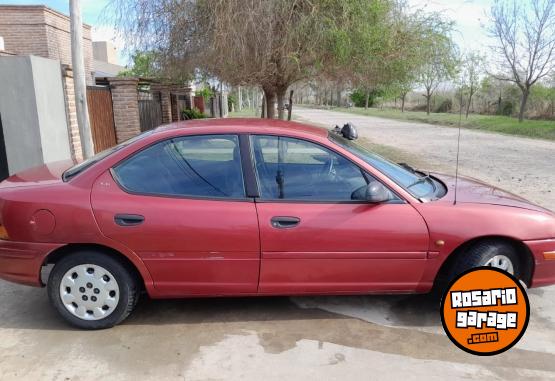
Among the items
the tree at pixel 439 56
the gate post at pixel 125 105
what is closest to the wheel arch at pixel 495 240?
the tree at pixel 439 56

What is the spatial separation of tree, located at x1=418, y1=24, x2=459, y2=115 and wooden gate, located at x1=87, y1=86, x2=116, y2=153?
6.48 m

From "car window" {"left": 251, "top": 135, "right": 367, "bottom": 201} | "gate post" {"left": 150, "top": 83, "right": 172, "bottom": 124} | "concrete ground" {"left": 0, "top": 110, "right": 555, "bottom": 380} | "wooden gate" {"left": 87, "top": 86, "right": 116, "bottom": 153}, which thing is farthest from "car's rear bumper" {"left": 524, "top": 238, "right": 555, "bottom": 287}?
"gate post" {"left": 150, "top": 83, "right": 172, "bottom": 124}

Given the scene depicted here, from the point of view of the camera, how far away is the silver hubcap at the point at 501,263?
338cm

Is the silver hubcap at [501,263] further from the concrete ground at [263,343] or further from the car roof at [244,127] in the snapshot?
the car roof at [244,127]

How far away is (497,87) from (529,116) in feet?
29.4

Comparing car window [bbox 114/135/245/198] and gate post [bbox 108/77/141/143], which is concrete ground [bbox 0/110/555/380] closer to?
car window [bbox 114/135/245/198]

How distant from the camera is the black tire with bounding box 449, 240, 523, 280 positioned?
3346mm

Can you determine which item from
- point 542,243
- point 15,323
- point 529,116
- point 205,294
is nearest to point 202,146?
point 205,294

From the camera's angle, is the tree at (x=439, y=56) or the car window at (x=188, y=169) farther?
the tree at (x=439, y=56)

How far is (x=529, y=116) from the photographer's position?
103 ft

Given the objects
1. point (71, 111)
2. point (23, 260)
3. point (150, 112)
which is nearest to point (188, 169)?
point (23, 260)

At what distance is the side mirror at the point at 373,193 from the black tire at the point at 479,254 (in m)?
0.73

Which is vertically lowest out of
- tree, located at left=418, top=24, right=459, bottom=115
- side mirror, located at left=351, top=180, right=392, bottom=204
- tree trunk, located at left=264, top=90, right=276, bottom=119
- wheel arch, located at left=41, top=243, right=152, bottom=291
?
wheel arch, located at left=41, top=243, right=152, bottom=291

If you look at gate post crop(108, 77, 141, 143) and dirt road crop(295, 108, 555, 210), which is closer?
dirt road crop(295, 108, 555, 210)
